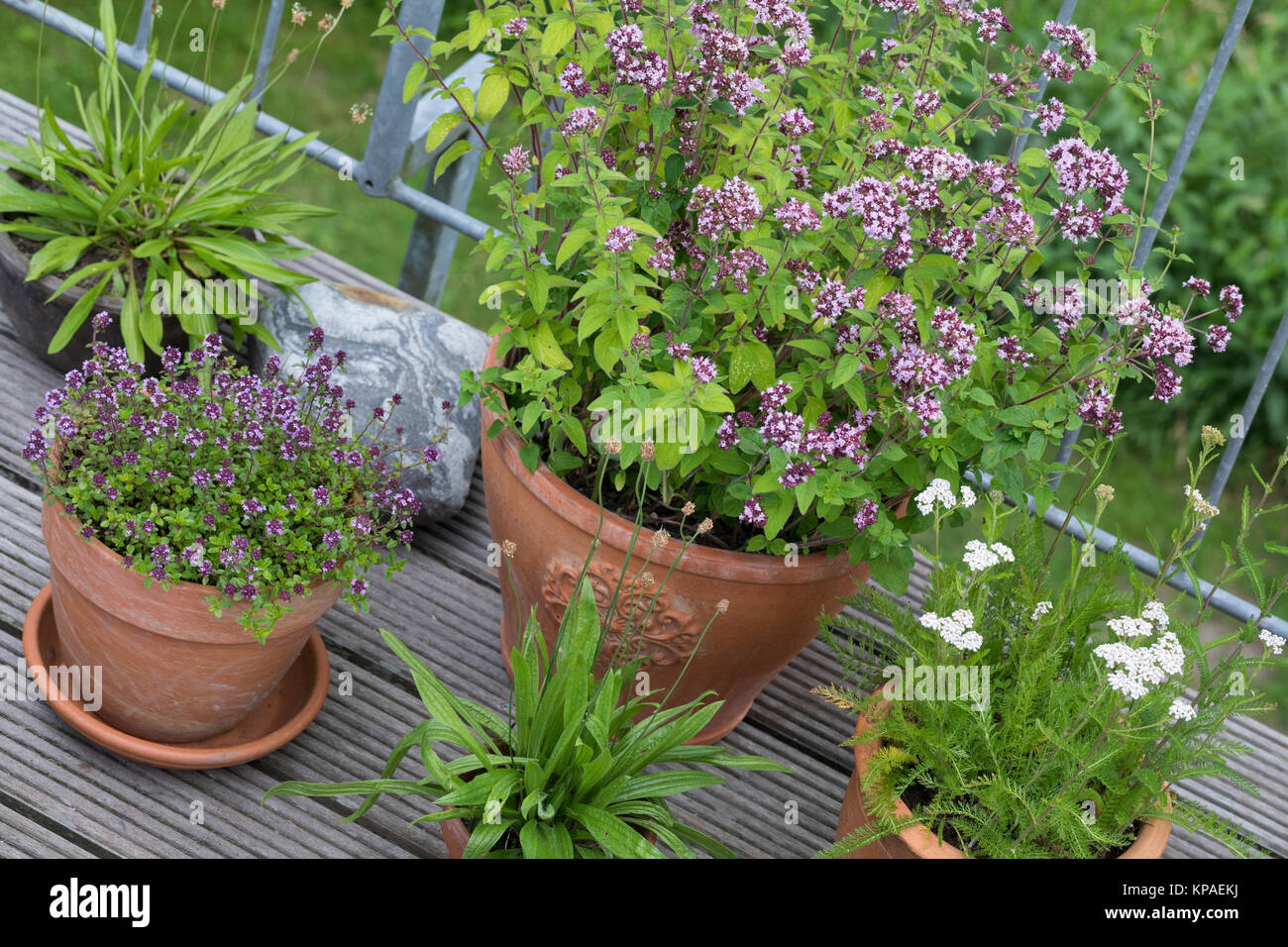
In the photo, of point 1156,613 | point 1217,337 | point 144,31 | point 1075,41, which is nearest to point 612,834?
point 1156,613

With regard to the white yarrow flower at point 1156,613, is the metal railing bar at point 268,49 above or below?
above

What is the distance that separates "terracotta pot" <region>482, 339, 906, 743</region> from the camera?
6.39ft

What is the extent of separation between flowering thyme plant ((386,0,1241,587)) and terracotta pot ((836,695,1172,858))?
0.89ft

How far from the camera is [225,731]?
2072 millimetres

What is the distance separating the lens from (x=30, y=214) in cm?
258

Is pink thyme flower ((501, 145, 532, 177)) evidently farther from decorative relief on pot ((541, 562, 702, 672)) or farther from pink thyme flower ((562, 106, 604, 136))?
decorative relief on pot ((541, 562, 702, 672))

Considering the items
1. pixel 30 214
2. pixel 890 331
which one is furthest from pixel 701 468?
pixel 30 214

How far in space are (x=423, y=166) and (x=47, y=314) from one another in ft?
2.69

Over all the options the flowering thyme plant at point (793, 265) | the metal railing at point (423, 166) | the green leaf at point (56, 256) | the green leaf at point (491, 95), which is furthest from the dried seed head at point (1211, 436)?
the green leaf at point (56, 256)

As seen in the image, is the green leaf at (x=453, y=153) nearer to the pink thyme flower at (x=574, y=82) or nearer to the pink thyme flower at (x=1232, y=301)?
the pink thyme flower at (x=574, y=82)

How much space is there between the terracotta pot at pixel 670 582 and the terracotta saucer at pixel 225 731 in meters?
0.34

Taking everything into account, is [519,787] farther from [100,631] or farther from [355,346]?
[355,346]

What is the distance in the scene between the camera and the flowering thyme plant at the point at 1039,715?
173 centimetres

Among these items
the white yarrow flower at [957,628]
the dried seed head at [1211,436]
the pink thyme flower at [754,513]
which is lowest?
the white yarrow flower at [957,628]
